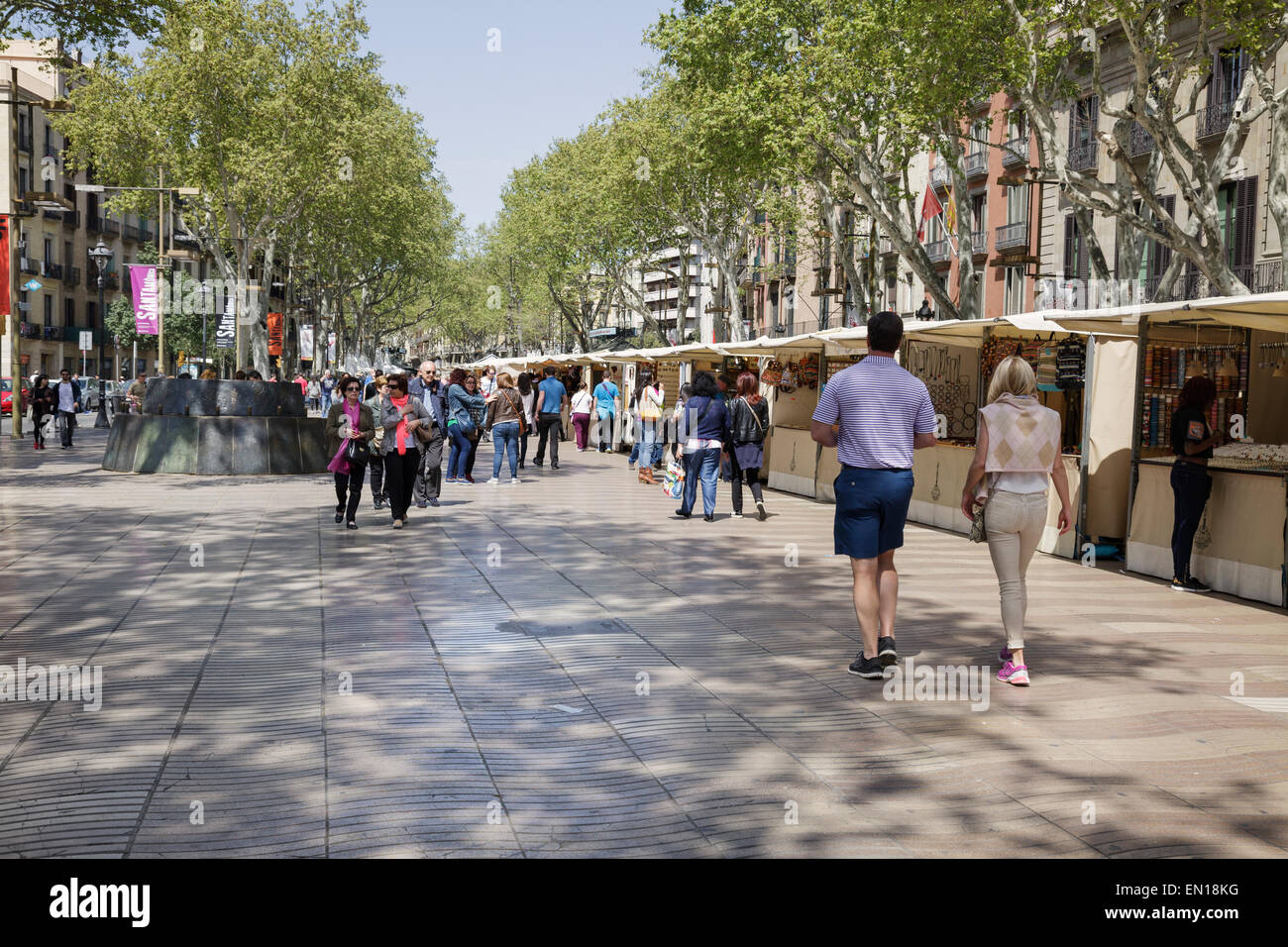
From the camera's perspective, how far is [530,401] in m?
24.3

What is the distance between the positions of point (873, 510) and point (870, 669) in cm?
81

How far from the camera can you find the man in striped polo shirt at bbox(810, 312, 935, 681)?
21.7 ft

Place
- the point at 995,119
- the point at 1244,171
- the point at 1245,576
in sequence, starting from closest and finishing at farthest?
the point at 1245,576 < the point at 1244,171 < the point at 995,119

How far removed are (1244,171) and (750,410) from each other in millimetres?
17505

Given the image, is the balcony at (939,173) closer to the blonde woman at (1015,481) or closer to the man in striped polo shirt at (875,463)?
the blonde woman at (1015,481)

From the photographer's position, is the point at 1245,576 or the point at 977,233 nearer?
the point at 1245,576

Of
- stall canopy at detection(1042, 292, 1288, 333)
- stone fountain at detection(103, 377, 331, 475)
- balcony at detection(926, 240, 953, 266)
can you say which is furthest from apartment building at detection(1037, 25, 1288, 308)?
stone fountain at detection(103, 377, 331, 475)

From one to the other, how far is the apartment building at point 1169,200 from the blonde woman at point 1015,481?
16938 millimetres

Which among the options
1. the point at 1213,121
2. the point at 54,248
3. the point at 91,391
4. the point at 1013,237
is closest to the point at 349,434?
the point at 1213,121

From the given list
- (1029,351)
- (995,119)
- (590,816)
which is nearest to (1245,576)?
(1029,351)

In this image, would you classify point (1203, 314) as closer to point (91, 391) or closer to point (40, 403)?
point (40, 403)

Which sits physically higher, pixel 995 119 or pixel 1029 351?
pixel 995 119

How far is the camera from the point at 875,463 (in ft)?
21.7
